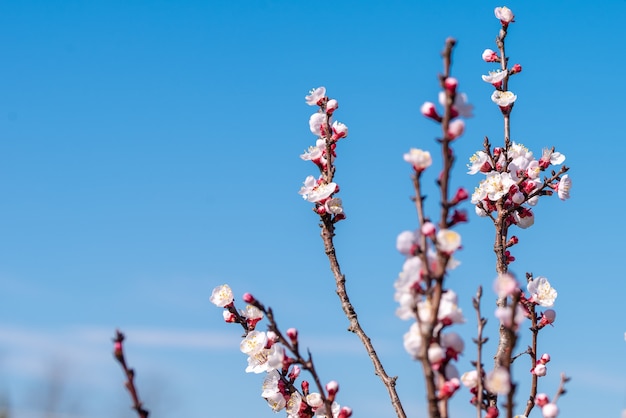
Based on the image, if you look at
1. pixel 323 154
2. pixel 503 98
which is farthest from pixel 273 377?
pixel 503 98

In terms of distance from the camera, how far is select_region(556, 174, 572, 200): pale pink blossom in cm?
361

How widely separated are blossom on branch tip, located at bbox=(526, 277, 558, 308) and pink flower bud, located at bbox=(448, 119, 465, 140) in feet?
5.96

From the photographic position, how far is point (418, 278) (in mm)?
1628

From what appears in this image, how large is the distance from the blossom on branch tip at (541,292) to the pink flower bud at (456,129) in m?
1.82

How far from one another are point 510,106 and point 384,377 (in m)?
1.57

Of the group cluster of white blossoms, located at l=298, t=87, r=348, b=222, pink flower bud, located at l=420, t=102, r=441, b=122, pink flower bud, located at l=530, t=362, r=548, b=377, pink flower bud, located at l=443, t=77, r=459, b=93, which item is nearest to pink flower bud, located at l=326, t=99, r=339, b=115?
cluster of white blossoms, located at l=298, t=87, r=348, b=222

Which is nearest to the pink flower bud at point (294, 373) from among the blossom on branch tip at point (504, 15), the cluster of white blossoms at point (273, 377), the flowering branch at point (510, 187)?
the cluster of white blossoms at point (273, 377)

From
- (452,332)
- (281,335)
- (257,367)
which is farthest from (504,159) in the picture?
(452,332)

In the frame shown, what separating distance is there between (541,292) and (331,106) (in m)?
1.20

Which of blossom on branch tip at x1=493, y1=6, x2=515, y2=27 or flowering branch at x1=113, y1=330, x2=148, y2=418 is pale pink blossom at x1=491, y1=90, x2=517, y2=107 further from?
flowering branch at x1=113, y1=330, x2=148, y2=418

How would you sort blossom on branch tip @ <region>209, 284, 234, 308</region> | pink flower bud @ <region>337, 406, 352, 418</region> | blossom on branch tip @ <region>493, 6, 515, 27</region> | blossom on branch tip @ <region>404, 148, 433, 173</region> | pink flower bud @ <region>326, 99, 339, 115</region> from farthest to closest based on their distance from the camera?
blossom on branch tip @ <region>493, 6, 515, 27</region>, pink flower bud @ <region>326, 99, 339, 115</region>, blossom on branch tip @ <region>209, 284, 234, 308</region>, pink flower bud @ <region>337, 406, 352, 418</region>, blossom on branch tip @ <region>404, 148, 433, 173</region>

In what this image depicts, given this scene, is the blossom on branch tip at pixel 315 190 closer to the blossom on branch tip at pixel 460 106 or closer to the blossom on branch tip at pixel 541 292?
the blossom on branch tip at pixel 541 292

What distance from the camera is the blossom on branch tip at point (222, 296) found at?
10.5 ft

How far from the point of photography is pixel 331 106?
3.38 metres
